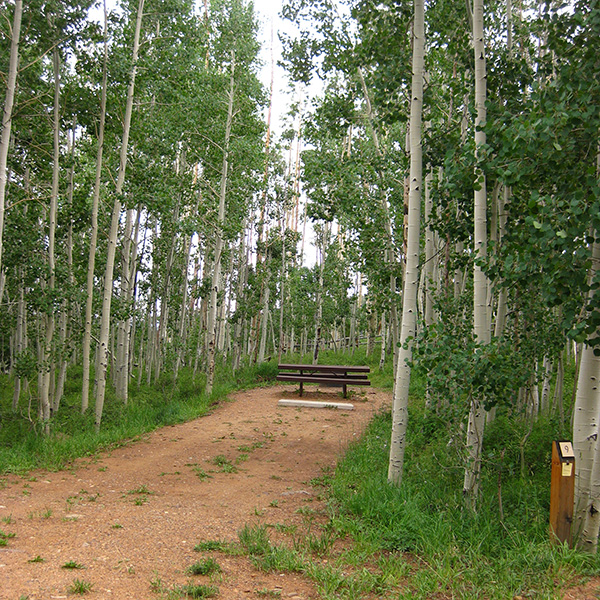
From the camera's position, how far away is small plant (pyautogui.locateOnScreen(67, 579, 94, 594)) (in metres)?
3.25

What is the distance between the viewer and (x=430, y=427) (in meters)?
5.04

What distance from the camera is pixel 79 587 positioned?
3266 mm

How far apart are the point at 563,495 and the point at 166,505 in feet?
13.2

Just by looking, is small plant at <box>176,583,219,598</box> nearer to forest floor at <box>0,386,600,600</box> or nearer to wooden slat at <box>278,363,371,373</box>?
forest floor at <box>0,386,600,600</box>

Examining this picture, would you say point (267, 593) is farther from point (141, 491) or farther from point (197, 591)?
point (141, 491)

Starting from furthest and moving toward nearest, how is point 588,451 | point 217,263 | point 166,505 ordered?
point 217,263, point 166,505, point 588,451

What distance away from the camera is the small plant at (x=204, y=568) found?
3.67m

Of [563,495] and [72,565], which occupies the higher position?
[563,495]

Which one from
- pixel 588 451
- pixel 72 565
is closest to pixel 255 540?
pixel 72 565

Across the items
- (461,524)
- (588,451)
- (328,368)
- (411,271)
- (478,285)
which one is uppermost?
(411,271)

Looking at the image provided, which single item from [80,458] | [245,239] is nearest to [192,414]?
[80,458]

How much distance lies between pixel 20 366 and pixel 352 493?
277 inches

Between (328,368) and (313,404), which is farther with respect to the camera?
(328,368)

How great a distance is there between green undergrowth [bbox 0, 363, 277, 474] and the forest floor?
0.36 metres
